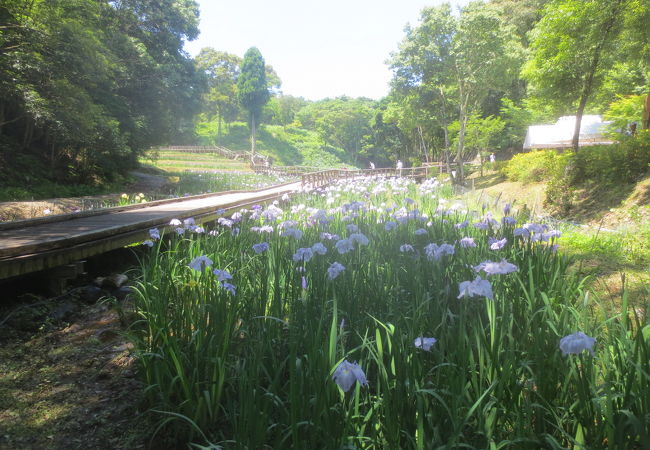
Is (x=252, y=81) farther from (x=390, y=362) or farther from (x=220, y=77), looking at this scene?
(x=390, y=362)

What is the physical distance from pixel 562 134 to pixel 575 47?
12794 millimetres

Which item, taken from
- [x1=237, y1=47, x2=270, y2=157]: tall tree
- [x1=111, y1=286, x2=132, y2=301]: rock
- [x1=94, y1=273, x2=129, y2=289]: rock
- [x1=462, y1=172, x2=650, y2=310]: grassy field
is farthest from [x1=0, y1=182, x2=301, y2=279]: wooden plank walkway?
[x1=237, y1=47, x2=270, y2=157]: tall tree

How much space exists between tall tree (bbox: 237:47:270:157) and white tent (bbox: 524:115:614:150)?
93.4 ft

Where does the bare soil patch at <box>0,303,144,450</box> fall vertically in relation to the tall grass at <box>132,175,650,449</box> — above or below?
below

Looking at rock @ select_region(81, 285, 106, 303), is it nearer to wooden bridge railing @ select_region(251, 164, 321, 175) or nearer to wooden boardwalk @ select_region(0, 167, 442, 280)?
wooden boardwalk @ select_region(0, 167, 442, 280)

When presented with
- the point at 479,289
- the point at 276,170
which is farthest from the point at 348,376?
the point at 276,170

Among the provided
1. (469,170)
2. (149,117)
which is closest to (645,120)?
(469,170)

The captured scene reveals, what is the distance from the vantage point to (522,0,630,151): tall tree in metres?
9.71

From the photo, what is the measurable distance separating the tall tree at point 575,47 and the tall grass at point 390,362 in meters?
10.1

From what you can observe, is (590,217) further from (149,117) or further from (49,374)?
(149,117)

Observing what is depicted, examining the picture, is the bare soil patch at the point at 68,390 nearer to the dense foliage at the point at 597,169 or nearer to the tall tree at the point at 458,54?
the dense foliage at the point at 597,169

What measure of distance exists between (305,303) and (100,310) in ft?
8.67

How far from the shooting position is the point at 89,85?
10977mm

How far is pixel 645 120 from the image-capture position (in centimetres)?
1246
